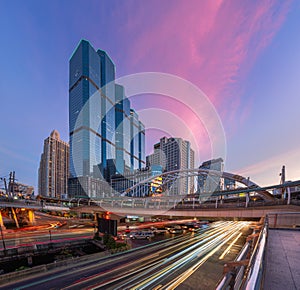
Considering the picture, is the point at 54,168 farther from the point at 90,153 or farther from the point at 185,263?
the point at 185,263

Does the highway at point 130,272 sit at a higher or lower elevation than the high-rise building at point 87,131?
lower

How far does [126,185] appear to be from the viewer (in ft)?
567

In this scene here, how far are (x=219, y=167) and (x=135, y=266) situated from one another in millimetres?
136668

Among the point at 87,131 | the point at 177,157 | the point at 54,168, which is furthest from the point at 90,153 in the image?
the point at 177,157

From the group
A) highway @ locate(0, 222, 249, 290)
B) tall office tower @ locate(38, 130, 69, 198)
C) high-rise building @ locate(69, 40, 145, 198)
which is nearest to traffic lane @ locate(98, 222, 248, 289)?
highway @ locate(0, 222, 249, 290)

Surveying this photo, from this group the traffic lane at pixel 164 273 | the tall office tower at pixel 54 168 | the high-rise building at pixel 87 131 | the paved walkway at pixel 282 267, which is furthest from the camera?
the tall office tower at pixel 54 168

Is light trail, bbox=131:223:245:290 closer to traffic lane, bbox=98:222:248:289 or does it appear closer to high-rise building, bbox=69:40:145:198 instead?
traffic lane, bbox=98:222:248:289

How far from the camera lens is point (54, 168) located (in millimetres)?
176625

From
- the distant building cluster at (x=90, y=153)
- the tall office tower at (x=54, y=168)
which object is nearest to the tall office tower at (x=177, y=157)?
the distant building cluster at (x=90, y=153)

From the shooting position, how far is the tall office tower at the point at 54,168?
173 meters

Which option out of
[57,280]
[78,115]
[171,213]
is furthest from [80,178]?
[57,280]

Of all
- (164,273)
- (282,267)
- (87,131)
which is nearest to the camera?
(282,267)

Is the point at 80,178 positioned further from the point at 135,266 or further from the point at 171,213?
the point at 135,266

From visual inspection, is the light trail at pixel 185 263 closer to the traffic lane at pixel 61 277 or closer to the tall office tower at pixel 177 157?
the traffic lane at pixel 61 277
